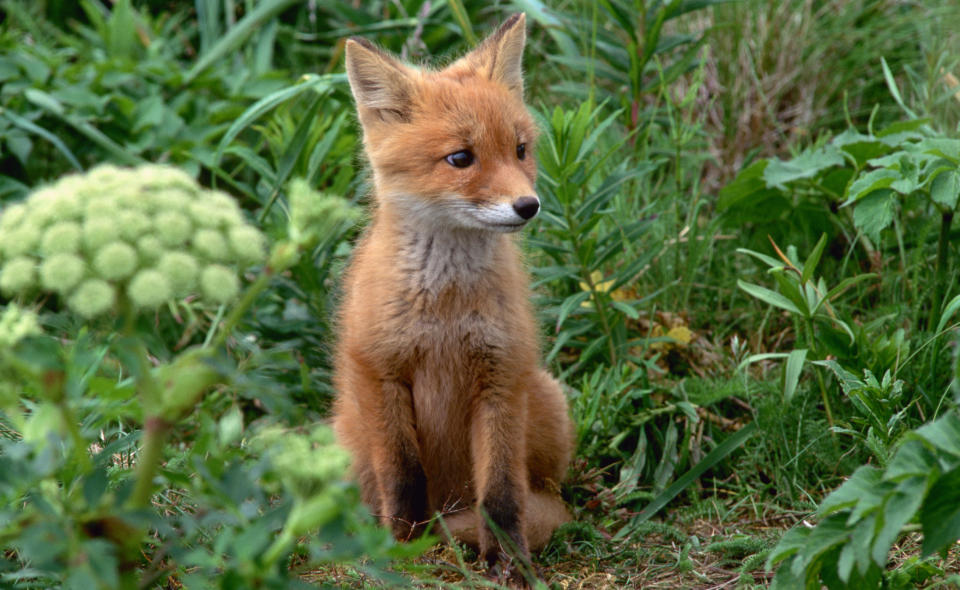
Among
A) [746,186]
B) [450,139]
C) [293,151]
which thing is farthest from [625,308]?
[293,151]

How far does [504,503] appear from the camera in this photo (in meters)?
3.00

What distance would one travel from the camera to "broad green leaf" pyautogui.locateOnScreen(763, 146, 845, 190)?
386 cm

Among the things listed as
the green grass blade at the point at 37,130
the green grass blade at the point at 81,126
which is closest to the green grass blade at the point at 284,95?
the green grass blade at the point at 81,126

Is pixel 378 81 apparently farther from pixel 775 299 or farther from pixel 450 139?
pixel 775 299

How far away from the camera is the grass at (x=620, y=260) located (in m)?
2.79

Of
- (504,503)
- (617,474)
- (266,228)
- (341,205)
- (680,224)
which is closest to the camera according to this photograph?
(341,205)

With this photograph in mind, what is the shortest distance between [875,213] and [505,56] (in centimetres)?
139

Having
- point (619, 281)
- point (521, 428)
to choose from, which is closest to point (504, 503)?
point (521, 428)

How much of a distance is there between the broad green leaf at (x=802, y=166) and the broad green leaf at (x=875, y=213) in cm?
48

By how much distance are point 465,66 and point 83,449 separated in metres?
2.18

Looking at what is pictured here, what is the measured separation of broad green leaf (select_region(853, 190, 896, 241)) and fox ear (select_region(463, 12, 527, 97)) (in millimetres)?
1265

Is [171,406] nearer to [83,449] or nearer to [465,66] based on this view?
[83,449]

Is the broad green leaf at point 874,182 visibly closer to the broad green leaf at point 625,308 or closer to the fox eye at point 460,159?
the broad green leaf at point 625,308

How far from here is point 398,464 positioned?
3092mm
